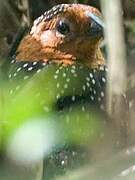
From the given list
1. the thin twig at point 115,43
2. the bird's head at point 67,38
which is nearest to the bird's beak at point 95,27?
the bird's head at point 67,38

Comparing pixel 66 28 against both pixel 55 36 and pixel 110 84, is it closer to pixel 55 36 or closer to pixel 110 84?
pixel 55 36

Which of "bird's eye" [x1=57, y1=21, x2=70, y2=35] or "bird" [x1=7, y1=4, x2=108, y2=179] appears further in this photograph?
"bird's eye" [x1=57, y1=21, x2=70, y2=35]

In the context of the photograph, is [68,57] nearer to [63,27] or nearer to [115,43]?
[63,27]

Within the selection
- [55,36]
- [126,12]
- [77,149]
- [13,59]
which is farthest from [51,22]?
[126,12]

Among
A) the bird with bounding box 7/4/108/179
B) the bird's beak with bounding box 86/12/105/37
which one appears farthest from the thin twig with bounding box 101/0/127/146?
the bird's beak with bounding box 86/12/105/37

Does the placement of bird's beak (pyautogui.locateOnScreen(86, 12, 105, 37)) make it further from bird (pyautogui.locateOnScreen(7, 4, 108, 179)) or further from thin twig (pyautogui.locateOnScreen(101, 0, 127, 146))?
thin twig (pyautogui.locateOnScreen(101, 0, 127, 146))

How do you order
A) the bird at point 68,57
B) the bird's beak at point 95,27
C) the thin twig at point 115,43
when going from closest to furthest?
the thin twig at point 115,43, the bird at point 68,57, the bird's beak at point 95,27

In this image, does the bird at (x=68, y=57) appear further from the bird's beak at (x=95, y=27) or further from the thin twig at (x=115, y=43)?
the thin twig at (x=115, y=43)
